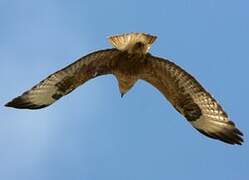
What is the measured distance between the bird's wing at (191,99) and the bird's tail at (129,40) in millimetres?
252

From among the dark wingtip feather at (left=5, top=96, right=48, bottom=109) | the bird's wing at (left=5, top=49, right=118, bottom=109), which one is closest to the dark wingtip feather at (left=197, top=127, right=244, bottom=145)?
the bird's wing at (left=5, top=49, right=118, bottom=109)

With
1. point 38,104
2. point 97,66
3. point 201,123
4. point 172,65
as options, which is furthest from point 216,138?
point 38,104

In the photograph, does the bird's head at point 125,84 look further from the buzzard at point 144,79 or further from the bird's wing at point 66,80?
the bird's wing at point 66,80

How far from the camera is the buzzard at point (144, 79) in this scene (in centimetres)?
938

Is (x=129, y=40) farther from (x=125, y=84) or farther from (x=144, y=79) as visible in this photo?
(x=125, y=84)

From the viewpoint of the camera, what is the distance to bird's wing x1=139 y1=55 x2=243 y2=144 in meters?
9.40

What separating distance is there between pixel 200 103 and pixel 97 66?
1.62m

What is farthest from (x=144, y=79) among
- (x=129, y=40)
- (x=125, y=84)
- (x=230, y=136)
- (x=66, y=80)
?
(x=230, y=136)

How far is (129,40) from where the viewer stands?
377 inches

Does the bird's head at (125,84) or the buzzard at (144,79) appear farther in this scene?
the bird's head at (125,84)

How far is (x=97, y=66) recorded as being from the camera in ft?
30.8

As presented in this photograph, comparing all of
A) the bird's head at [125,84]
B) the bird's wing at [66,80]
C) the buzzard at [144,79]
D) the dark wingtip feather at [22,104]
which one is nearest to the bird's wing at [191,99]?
the buzzard at [144,79]

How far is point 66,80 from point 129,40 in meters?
1.08

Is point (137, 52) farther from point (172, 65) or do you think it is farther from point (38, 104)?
point (38, 104)
